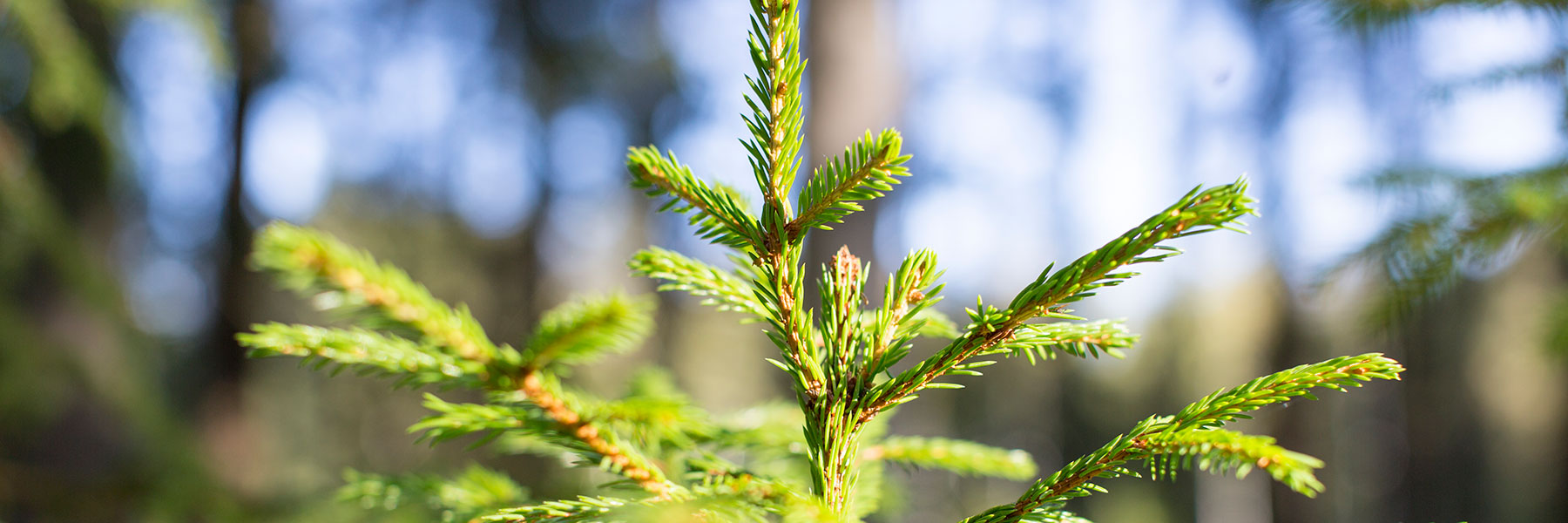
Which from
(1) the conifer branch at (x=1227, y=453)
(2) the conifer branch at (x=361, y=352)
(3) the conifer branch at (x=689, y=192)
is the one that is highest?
(3) the conifer branch at (x=689, y=192)

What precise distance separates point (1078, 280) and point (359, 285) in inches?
20.3

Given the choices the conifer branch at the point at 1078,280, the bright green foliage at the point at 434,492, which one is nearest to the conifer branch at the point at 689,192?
the conifer branch at the point at 1078,280

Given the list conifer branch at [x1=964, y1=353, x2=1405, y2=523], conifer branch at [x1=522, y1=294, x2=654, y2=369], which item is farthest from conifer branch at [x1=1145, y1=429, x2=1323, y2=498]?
conifer branch at [x1=522, y1=294, x2=654, y2=369]

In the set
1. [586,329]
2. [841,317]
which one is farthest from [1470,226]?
[586,329]

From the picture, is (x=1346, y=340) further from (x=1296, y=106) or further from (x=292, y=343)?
(x=292, y=343)

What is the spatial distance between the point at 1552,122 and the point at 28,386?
452 cm

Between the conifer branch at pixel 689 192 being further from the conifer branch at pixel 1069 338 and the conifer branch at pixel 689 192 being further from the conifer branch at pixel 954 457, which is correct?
the conifer branch at pixel 954 457

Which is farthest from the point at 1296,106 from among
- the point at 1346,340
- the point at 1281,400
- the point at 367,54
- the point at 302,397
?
the point at 302,397

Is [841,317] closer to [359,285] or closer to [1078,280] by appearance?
[1078,280]

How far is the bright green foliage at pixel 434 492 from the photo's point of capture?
0.64 metres

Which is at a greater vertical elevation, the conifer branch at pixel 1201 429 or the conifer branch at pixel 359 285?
the conifer branch at pixel 359 285

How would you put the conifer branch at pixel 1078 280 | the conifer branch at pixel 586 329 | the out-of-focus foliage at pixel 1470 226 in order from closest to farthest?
the conifer branch at pixel 1078 280 → the conifer branch at pixel 586 329 → the out-of-focus foliage at pixel 1470 226

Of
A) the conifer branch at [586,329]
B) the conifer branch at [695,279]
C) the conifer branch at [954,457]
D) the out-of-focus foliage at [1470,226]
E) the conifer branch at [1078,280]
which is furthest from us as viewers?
the out-of-focus foliage at [1470,226]

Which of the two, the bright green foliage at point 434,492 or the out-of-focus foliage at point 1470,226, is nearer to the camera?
the bright green foliage at point 434,492
